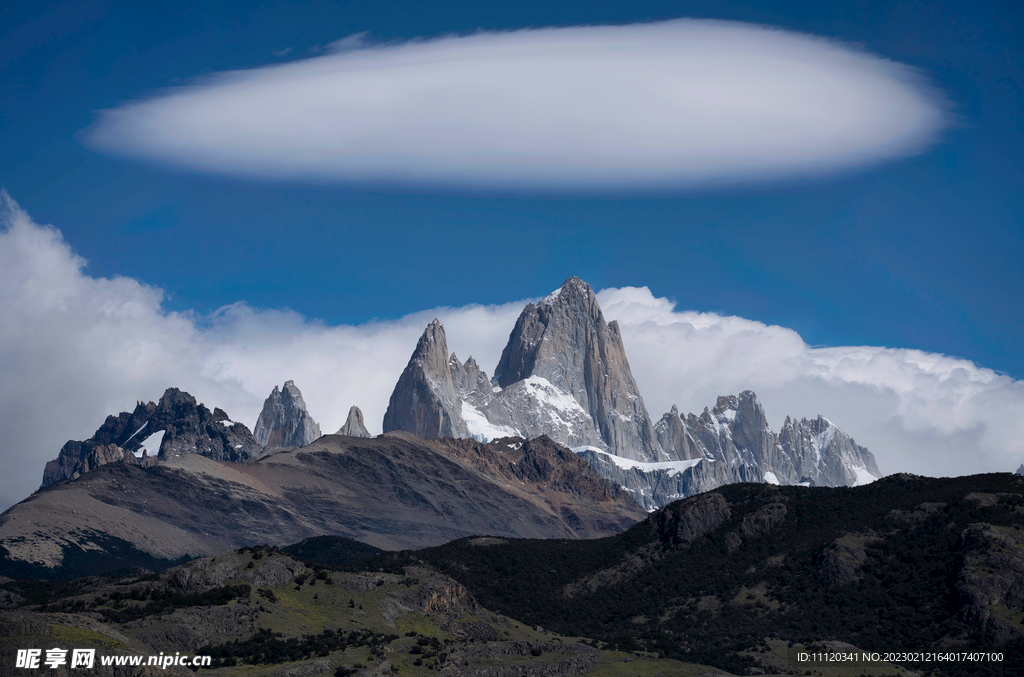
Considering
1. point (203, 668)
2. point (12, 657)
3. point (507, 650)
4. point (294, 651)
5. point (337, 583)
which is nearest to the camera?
point (12, 657)

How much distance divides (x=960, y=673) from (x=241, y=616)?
114m

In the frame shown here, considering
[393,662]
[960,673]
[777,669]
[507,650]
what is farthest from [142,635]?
[960,673]

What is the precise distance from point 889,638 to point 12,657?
5788 inches

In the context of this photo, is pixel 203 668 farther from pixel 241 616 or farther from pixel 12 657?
pixel 12 657

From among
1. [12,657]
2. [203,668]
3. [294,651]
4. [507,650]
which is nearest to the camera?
[12,657]

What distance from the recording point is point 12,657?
115938mm

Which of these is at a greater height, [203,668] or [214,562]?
[214,562]

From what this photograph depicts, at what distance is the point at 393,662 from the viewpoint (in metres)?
159

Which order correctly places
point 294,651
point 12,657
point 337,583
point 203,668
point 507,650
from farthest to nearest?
point 337,583 → point 507,650 → point 294,651 → point 203,668 → point 12,657

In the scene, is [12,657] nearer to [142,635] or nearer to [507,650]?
[142,635]

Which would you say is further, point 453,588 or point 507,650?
point 453,588

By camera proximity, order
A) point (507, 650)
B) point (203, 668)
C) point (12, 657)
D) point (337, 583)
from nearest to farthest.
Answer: point (12, 657), point (203, 668), point (507, 650), point (337, 583)

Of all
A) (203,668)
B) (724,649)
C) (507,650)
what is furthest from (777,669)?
(203,668)

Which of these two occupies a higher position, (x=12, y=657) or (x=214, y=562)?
(x=214, y=562)
